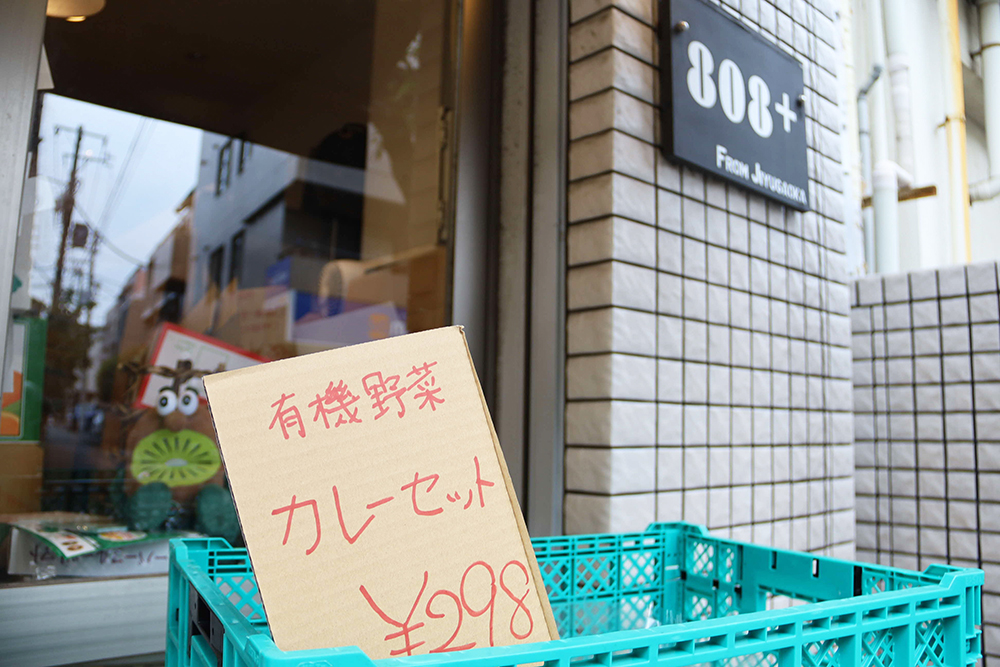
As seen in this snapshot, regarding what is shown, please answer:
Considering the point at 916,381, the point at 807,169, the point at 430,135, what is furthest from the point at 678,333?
the point at 916,381

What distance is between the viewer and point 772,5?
187 cm

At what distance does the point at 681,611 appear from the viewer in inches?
38.1

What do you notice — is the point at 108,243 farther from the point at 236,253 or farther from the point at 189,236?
the point at 236,253

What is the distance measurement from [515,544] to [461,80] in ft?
4.28

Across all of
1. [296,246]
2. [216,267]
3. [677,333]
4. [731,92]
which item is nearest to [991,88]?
[731,92]

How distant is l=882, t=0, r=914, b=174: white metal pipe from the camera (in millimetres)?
3178

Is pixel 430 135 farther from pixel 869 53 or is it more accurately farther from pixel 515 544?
pixel 869 53

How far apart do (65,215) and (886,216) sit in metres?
3.42

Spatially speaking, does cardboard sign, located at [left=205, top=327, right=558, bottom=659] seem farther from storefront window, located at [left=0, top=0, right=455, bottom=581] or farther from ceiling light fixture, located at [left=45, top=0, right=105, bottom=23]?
ceiling light fixture, located at [left=45, top=0, right=105, bottom=23]

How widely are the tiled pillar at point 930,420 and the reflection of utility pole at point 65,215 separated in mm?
2778

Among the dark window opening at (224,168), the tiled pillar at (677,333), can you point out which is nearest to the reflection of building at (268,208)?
the dark window opening at (224,168)

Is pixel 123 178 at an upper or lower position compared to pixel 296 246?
upper

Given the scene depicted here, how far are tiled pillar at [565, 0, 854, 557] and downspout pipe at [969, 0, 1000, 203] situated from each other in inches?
81.6

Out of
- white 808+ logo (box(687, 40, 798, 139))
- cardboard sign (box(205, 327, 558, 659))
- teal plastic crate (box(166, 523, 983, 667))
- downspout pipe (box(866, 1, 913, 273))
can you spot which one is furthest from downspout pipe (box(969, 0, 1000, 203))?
cardboard sign (box(205, 327, 558, 659))
